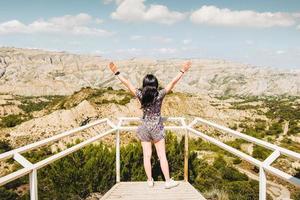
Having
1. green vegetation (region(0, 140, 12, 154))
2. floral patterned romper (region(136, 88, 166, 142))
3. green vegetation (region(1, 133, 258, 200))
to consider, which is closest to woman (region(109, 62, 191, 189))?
floral patterned romper (region(136, 88, 166, 142))

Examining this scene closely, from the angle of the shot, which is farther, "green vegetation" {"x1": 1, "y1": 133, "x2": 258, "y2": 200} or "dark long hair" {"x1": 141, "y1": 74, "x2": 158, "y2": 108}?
"green vegetation" {"x1": 1, "y1": 133, "x2": 258, "y2": 200}

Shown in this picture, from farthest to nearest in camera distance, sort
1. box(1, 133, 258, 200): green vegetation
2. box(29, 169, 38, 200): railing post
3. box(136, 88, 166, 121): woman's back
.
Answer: box(1, 133, 258, 200): green vegetation
box(136, 88, 166, 121): woman's back
box(29, 169, 38, 200): railing post

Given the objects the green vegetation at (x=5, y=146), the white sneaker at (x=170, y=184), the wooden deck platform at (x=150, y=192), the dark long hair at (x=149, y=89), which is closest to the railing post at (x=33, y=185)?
the wooden deck platform at (x=150, y=192)

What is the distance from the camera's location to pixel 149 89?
5.36 metres

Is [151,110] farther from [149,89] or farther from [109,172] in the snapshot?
[109,172]

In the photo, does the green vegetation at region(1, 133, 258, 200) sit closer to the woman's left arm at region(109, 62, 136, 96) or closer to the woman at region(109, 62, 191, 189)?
the woman at region(109, 62, 191, 189)

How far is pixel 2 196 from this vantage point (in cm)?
513

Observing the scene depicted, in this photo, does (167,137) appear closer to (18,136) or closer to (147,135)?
(147,135)

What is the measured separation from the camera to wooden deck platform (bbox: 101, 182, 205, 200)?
17.8 ft

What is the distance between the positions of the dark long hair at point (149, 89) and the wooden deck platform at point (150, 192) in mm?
1316

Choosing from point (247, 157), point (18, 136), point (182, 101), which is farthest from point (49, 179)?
point (182, 101)

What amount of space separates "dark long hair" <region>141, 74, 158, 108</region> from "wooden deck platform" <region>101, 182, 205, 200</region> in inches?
51.8


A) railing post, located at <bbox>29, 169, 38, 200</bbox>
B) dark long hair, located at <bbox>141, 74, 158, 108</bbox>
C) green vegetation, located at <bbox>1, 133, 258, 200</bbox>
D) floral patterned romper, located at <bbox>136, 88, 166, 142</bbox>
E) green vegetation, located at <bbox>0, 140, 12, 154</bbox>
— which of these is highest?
dark long hair, located at <bbox>141, 74, 158, 108</bbox>

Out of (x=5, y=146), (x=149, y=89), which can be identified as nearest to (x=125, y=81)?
(x=149, y=89)
